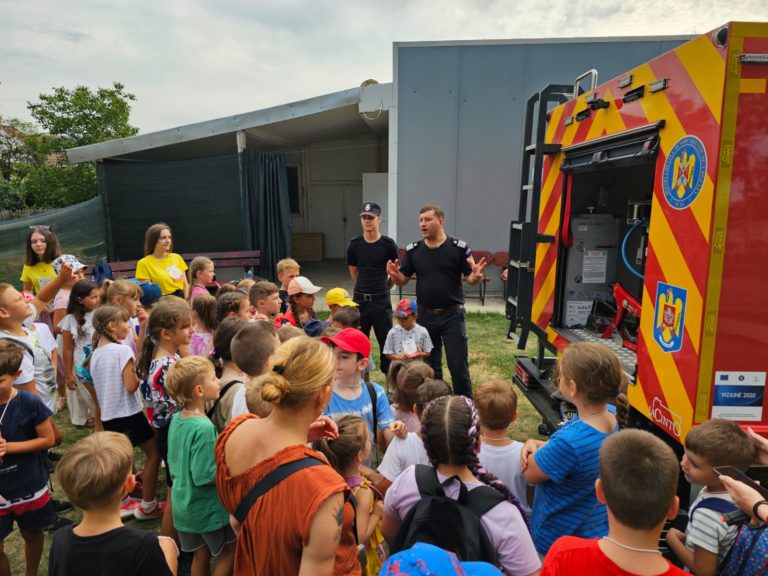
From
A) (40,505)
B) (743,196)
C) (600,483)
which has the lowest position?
(40,505)

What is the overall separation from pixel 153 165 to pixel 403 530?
32.5ft

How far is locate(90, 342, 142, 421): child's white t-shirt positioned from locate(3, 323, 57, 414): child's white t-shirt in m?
0.34

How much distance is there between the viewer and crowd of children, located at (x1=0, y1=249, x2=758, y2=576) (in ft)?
4.26

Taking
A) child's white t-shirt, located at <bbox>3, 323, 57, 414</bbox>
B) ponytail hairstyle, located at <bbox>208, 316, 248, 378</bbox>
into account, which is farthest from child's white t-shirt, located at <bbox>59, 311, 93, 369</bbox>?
ponytail hairstyle, located at <bbox>208, 316, 248, 378</bbox>

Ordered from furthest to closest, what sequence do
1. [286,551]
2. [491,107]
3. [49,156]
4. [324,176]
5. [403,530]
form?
[49,156] < [324,176] < [491,107] < [403,530] < [286,551]

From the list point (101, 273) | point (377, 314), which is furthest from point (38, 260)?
point (377, 314)

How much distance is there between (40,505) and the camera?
2.46 metres

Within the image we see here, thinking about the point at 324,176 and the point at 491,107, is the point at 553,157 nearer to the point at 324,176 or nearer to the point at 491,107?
the point at 491,107

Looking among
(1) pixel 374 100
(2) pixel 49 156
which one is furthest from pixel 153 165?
(2) pixel 49 156

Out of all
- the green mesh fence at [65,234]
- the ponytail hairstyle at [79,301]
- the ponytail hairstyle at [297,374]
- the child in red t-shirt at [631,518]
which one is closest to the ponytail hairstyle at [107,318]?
the ponytail hairstyle at [79,301]

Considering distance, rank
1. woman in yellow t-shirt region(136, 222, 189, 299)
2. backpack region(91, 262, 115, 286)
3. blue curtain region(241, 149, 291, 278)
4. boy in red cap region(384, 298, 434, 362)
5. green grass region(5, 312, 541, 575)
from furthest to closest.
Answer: blue curtain region(241, 149, 291, 278) → backpack region(91, 262, 115, 286) → woman in yellow t-shirt region(136, 222, 189, 299) → boy in red cap region(384, 298, 434, 362) → green grass region(5, 312, 541, 575)

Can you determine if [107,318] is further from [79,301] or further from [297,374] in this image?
[297,374]

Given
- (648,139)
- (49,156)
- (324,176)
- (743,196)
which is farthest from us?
(49,156)

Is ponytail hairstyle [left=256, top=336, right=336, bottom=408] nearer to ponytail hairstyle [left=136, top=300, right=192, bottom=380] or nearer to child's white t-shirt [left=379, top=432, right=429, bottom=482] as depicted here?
child's white t-shirt [left=379, top=432, right=429, bottom=482]
